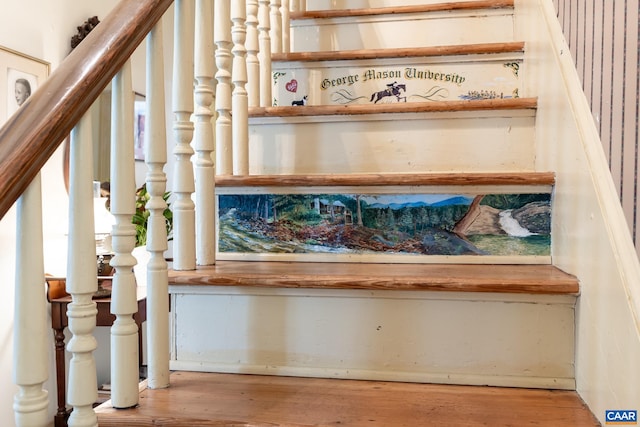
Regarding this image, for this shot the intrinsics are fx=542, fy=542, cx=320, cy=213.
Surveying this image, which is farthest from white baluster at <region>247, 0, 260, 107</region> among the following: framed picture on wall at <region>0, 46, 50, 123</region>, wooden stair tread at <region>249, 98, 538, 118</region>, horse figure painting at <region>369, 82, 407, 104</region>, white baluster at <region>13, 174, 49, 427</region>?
framed picture on wall at <region>0, 46, 50, 123</region>

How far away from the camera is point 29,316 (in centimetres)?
77

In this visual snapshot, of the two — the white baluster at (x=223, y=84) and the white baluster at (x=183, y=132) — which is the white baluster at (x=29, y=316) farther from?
the white baluster at (x=223, y=84)

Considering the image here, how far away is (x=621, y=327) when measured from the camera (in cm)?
84

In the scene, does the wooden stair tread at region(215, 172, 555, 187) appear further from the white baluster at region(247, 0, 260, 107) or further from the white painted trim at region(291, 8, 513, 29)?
the white painted trim at region(291, 8, 513, 29)

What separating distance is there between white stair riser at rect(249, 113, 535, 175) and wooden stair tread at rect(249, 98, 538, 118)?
21 millimetres

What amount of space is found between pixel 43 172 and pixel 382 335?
2242 millimetres

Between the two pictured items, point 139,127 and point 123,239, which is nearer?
point 123,239

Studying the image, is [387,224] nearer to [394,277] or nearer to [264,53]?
[394,277]

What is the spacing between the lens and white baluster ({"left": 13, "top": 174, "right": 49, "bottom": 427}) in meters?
0.76

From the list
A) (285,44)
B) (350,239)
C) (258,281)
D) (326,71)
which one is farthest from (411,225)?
(285,44)

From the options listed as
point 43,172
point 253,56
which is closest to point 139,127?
point 43,172

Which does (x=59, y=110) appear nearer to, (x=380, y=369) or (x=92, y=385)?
(x=92, y=385)

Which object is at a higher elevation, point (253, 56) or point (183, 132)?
point (253, 56)

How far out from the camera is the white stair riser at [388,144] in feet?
4.87
